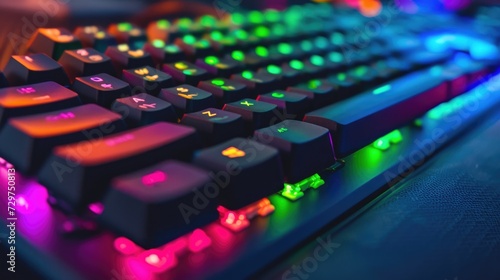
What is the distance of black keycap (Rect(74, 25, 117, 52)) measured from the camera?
64 centimetres

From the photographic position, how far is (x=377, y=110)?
0.59 meters

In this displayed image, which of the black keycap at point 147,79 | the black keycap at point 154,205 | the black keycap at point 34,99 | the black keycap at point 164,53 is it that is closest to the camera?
the black keycap at point 154,205

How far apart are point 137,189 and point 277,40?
56cm

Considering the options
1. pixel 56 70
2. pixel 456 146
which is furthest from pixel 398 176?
pixel 56 70

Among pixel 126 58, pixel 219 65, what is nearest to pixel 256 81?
pixel 219 65

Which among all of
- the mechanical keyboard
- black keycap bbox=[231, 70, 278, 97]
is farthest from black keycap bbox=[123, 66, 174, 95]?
black keycap bbox=[231, 70, 278, 97]

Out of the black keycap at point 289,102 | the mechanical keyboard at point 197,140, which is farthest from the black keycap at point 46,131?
the black keycap at point 289,102

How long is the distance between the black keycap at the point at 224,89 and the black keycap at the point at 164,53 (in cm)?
9

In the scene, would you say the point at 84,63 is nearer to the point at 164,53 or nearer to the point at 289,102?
the point at 164,53

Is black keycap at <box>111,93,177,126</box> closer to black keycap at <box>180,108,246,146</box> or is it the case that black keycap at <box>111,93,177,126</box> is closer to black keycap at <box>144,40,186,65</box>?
black keycap at <box>180,108,246,146</box>

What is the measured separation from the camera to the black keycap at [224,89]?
57 cm

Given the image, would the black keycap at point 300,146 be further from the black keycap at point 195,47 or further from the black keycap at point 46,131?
the black keycap at point 195,47

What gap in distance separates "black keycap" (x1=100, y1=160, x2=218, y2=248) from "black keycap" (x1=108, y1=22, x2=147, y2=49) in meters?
0.37

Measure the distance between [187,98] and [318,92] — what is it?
196 mm
